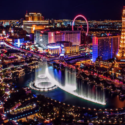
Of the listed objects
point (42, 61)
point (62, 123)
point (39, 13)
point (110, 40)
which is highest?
point (39, 13)

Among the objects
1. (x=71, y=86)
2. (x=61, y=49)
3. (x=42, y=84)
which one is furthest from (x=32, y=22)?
(x=71, y=86)

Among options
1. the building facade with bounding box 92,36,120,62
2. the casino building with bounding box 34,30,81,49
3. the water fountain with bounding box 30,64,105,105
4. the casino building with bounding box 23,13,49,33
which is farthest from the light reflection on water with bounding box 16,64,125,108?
the casino building with bounding box 23,13,49,33

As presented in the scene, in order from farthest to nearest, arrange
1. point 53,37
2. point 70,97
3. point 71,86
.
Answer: point 53,37 < point 71,86 < point 70,97

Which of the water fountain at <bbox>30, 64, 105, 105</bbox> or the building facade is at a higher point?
the building facade

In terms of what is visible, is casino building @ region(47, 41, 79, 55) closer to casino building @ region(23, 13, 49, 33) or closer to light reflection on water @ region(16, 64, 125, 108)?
light reflection on water @ region(16, 64, 125, 108)

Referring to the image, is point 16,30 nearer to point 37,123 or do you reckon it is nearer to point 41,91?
point 41,91

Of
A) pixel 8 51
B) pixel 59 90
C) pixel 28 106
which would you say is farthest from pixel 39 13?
→ pixel 28 106

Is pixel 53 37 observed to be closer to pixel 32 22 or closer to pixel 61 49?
pixel 61 49

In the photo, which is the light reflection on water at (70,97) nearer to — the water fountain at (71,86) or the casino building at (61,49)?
the water fountain at (71,86)

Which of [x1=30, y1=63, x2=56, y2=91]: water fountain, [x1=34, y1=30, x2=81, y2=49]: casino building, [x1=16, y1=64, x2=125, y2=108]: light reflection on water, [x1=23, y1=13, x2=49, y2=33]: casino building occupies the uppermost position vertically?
[x1=23, y1=13, x2=49, y2=33]: casino building
